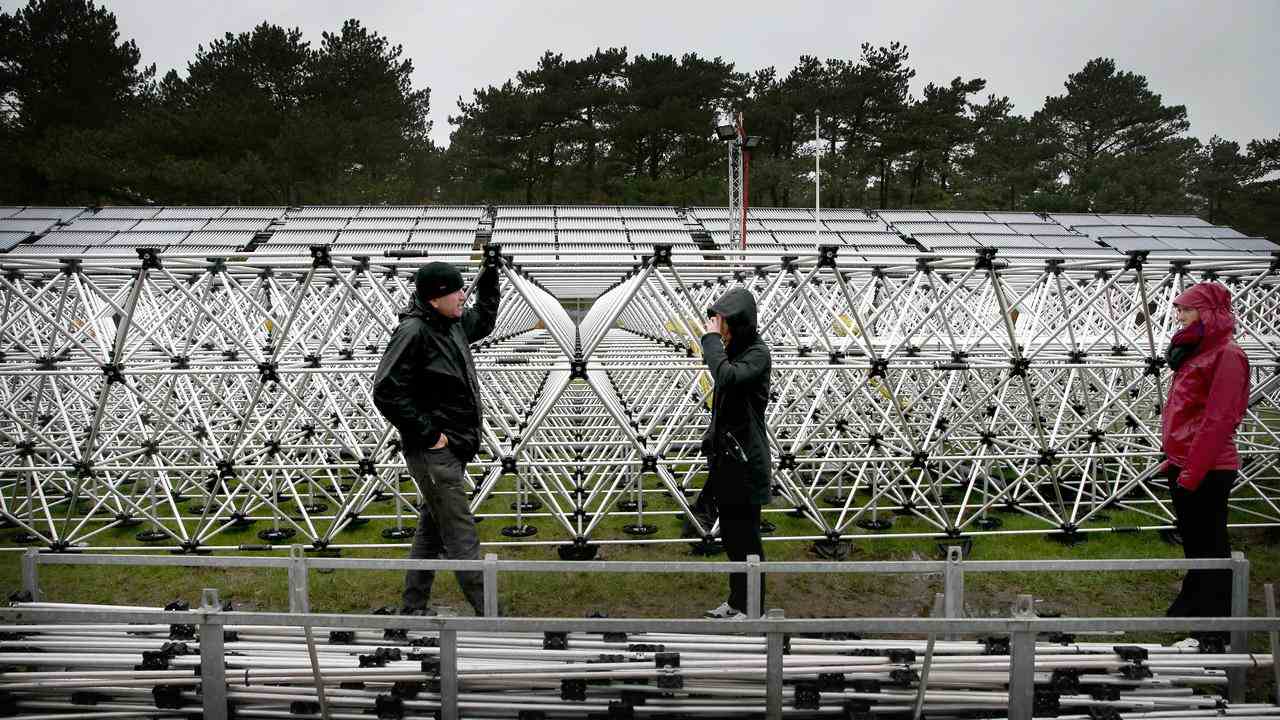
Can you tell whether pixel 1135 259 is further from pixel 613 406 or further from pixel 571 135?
pixel 571 135

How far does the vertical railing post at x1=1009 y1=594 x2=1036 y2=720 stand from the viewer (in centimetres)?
279

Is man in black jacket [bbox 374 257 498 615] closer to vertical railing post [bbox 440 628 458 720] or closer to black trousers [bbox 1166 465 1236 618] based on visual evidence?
vertical railing post [bbox 440 628 458 720]

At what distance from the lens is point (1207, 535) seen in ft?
15.5

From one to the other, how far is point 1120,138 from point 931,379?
43.0m

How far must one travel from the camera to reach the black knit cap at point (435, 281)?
4389 millimetres

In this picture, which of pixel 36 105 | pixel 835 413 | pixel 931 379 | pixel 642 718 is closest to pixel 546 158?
pixel 36 105

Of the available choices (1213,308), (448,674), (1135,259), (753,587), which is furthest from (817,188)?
(448,674)

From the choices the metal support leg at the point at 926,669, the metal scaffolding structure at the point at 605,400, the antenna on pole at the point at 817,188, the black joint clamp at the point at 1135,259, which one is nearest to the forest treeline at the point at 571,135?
the antenna on pole at the point at 817,188

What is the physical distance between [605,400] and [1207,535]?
426 centimetres

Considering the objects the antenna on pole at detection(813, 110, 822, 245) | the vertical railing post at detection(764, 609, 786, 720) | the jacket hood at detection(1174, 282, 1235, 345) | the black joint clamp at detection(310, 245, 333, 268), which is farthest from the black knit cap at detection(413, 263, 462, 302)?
the antenna on pole at detection(813, 110, 822, 245)

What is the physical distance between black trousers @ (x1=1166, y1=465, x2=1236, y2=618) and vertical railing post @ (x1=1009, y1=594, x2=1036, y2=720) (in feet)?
9.13

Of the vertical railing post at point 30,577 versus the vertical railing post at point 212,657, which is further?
the vertical railing post at point 30,577

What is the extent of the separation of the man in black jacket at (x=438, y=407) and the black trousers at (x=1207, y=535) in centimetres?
462

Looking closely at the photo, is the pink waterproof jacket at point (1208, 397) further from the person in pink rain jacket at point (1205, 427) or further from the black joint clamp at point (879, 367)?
the black joint clamp at point (879, 367)
